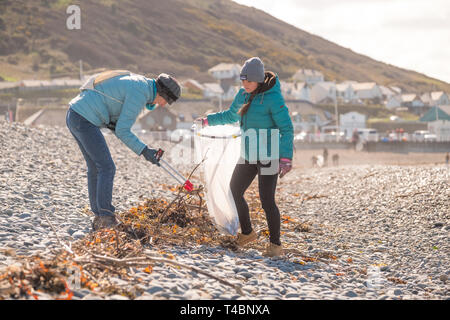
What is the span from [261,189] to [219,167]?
0.87m

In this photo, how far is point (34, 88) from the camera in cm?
8044

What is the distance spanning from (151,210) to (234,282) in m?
2.84

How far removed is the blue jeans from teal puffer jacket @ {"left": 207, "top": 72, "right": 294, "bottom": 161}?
1.42m

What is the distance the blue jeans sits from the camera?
5098mm

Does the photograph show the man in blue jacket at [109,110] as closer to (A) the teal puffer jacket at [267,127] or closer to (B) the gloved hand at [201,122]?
(B) the gloved hand at [201,122]

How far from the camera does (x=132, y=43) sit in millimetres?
149875

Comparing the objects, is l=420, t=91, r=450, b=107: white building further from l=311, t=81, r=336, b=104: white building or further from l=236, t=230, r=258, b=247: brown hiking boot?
l=236, t=230, r=258, b=247: brown hiking boot

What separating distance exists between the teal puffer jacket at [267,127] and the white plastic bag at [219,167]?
2.15 ft

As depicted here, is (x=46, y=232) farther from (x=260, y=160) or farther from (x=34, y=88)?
(x=34, y=88)

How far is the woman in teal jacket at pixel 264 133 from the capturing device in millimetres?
4910

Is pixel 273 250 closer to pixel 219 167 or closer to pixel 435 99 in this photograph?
pixel 219 167

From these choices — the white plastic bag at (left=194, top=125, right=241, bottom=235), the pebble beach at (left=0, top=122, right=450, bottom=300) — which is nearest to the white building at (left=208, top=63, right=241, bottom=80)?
the pebble beach at (left=0, top=122, right=450, bottom=300)

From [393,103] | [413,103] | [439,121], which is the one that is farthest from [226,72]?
[439,121]
